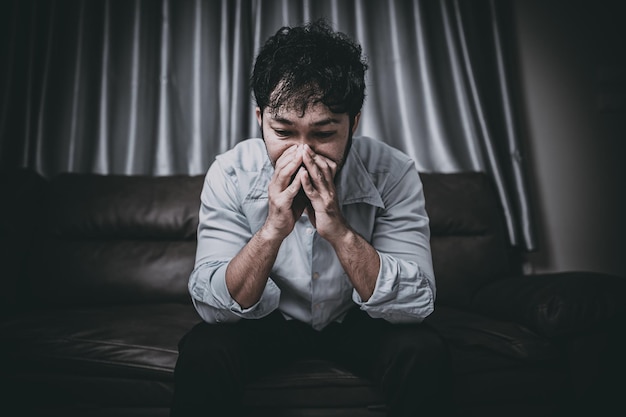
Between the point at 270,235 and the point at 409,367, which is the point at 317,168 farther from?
the point at 409,367

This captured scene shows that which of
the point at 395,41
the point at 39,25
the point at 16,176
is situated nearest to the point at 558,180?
the point at 395,41

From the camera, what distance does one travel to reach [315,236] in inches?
49.3

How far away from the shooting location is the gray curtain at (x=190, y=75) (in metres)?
2.21

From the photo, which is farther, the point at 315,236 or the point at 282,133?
the point at 315,236

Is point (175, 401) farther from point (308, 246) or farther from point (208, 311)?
point (308, 246)

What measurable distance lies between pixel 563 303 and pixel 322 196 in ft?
2.51

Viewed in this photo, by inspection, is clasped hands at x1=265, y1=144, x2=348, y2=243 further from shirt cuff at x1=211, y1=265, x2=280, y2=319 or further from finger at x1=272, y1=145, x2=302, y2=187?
shirt cuff at x1=211, y1=265, x2=280, y2=319

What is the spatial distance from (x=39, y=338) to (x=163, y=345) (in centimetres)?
→ 34

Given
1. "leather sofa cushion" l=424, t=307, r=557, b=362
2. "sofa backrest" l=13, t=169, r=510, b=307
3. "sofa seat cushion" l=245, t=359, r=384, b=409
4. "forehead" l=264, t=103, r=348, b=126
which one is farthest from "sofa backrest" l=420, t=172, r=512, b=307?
"forehead" l=264, t=103, r=348, b=126

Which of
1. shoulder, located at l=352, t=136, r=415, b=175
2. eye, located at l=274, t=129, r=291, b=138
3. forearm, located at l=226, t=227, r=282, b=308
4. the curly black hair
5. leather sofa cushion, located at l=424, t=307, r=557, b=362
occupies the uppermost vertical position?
the curly black hair

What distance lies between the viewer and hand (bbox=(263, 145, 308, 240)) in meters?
1.08

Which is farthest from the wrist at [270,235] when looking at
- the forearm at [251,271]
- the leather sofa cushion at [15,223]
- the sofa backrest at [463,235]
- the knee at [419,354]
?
the leather sofa cushion at [15,223]

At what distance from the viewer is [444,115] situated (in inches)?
87.3

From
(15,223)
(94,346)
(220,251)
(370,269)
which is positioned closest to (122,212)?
(15,223)
